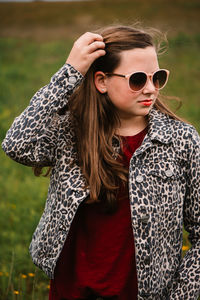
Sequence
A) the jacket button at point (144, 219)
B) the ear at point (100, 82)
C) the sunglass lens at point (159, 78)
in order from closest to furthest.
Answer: the jacket button at point (144, 219)
the sunglass lens at point (159, 78)
the ear at point (100, 82)

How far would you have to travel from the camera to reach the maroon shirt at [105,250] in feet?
6.43

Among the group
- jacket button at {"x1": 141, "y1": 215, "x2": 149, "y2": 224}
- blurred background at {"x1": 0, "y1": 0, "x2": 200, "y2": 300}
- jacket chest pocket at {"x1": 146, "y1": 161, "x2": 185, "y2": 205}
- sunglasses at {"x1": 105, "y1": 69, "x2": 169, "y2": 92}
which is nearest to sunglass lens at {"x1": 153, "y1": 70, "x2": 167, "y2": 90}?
sunglasses at {"x1": 105, "y1": 69, "x2": 169, "y2": 92}

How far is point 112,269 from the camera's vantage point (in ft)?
6.45

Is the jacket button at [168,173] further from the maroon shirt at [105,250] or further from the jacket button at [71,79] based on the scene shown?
the jacket button at [71,79]

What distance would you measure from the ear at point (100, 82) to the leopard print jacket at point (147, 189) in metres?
0.14

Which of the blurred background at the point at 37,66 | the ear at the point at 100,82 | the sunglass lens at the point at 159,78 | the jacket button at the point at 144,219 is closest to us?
the jacket button at the point at 144,219

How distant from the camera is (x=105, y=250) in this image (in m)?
1.97

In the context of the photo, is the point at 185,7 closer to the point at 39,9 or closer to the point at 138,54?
the point at 39,9

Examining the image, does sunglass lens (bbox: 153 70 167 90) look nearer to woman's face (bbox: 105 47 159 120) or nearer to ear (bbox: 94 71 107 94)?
woman's face (bbox: 105 47 159 120)

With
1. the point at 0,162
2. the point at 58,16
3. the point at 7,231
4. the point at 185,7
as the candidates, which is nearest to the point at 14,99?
the point at 0,162

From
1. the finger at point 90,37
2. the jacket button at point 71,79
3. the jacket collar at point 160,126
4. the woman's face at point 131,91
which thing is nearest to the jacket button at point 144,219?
the jacket collar at point 160,126

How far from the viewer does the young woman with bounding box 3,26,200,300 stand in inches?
74.0

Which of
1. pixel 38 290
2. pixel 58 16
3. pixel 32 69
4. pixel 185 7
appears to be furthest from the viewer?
pixel 58 16

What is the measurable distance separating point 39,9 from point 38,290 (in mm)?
32834
